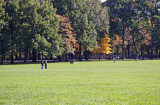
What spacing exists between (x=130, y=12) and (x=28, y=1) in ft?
133

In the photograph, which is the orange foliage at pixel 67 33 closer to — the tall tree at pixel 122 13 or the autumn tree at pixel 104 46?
the autumn tree at pixel 104 46

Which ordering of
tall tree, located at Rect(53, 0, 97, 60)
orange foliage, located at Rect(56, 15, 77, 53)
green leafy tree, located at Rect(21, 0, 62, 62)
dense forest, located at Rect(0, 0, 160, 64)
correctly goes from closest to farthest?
green leafy tree, located at Rect(21, 0, 62, 62) < dense forest, located at Rect(0, 0, 160, 64) < orange foliage, located at Rect(56, 15, 77, 53) < tall tree, located at Rect(53, 0, 97, 60)

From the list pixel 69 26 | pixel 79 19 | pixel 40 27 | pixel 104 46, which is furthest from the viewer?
pixel 104 46

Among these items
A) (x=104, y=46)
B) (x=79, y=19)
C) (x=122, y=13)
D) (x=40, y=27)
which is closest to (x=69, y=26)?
(x=79, y=19)

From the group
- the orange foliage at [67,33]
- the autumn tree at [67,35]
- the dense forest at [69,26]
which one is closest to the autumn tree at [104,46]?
the dense forest at [69,26]

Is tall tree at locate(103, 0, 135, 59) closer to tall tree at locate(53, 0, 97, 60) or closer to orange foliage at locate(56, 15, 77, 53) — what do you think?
tall tree at locate(53, 0, 97, 60)

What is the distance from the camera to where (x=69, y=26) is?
224 ft

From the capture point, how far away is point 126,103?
35.8 ft

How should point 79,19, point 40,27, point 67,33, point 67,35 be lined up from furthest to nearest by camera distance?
point 79,19, point 67,33, point 67,35, point 40,27

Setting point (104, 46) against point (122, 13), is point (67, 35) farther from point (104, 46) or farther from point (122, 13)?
point (122, 13)

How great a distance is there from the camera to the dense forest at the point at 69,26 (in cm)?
6000

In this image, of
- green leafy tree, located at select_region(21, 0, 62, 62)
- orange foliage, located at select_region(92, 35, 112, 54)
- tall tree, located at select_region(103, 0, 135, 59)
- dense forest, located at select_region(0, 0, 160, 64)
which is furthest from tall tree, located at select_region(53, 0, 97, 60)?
tall tree, located at select_region(103, 0, 135, 59)

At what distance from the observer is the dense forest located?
60.0 metres

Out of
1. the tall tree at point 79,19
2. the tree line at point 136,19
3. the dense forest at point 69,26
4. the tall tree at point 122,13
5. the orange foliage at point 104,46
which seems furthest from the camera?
the tall tree at point 122,13
